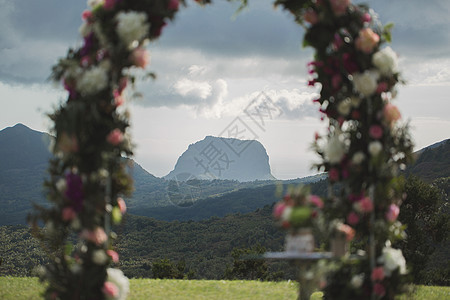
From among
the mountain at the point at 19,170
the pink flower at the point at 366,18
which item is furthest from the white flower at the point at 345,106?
the mountain at the point at 19,170

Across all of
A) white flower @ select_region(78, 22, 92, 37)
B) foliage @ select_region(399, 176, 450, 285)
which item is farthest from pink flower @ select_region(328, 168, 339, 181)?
foliage @ select_region(399, 176, 450, 285)

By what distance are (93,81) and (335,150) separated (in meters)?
3.25

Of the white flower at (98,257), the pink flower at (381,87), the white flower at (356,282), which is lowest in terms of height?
the white flower at (356,282)

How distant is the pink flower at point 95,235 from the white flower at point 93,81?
1.66 m

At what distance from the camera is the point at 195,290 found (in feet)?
34.5

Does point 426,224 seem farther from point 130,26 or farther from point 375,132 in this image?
point 130,26

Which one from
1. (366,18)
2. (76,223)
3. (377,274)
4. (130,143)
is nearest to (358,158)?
(377,274)

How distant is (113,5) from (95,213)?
8.48 feet

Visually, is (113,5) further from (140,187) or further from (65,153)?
(140,187)

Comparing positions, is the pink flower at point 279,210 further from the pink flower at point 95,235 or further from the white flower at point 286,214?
the pink flower at point 95,235

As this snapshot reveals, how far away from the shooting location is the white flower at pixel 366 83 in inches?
233

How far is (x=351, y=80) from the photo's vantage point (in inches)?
247

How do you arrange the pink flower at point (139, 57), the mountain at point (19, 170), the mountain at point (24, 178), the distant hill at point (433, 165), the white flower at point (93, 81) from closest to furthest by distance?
the white flower at point (93, 81) → the pink flower at point (139, 57) → the distant hill at point (433, 165) → the mountain at point (24, 178) → the mountain at point (19, 170)

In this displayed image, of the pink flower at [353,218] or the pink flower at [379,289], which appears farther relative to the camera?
the pink flower at [353,218]
